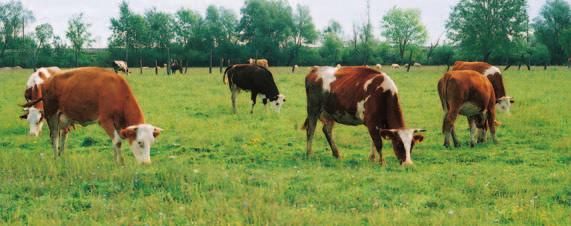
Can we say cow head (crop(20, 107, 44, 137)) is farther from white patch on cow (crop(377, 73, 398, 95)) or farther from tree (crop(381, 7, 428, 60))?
tree (crop(381, 7, 428, 60))

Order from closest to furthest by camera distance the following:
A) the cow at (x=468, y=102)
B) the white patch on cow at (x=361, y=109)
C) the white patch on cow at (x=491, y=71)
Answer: the white patch on cow at (x=361, y=109)
the cow at (x=468, y=102)
the white patch on cow at (x=491, y=71)

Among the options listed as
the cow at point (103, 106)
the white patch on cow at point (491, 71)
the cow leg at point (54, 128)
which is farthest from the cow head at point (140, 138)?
the white patch on cow at point (491, 71)

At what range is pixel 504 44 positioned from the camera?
212 ft

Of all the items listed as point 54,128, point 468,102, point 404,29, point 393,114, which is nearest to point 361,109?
point 393,114

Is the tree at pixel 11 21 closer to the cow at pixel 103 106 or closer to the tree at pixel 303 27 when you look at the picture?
the tree at pixel 303 27

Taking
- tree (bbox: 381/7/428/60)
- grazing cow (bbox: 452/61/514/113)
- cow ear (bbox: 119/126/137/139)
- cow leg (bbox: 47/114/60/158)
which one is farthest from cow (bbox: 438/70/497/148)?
tree (bbox: 381/7/428/60)

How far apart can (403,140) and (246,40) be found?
78.4m

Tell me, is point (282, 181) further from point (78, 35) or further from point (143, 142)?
point (78, 35)

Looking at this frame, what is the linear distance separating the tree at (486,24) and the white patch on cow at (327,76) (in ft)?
186

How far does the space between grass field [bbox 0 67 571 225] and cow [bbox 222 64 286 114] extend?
4.77 meters

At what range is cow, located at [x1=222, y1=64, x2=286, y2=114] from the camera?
21.2 meters

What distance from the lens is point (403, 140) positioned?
1019cm

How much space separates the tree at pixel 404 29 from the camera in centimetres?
9881

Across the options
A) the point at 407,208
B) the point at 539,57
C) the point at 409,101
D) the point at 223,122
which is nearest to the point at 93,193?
the point at 407,208
